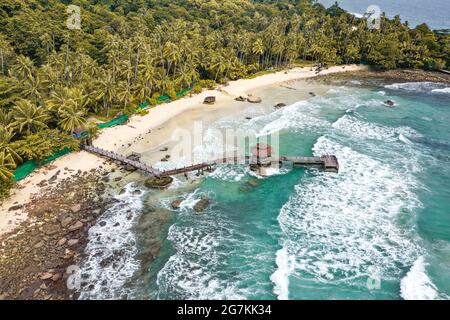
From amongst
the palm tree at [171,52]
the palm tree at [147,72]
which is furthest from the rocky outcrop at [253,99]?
the palm tree at [147,72]

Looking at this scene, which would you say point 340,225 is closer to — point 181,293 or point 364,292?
point 364,292

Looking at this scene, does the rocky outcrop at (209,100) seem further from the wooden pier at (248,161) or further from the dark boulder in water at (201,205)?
the dark boulder in water at (201,205)

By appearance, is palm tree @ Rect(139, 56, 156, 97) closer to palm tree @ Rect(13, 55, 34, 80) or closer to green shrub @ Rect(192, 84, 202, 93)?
green shrub @ Rect(192, 84, 202, 93)

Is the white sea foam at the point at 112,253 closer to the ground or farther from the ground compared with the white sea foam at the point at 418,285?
farther from the ground

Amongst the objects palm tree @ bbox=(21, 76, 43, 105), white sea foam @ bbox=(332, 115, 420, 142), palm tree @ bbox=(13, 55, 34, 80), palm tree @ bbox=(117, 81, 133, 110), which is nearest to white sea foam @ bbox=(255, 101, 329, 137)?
white sea foam @ bbox=(332, 115, 420, 142)

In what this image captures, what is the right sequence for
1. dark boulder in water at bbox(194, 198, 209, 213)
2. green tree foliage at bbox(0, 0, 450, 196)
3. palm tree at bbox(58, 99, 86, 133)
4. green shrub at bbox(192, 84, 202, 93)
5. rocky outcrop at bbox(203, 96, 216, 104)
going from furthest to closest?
green shrub at bbox(192, 84, 202, 93) < rocky outcrop at bbox(203, 96, 216, 104) < green tree foliage at bbox(0, 0, 450, 196) < palm tree at bbox(58, 99, 86, 133) < dark boulder in water at bbox(194, 198, 209, 213)

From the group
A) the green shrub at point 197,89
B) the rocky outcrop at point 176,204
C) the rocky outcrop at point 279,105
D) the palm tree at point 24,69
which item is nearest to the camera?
the rocky outcrop at point 176,204

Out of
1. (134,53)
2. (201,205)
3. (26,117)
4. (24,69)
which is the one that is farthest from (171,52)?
(201,205)
